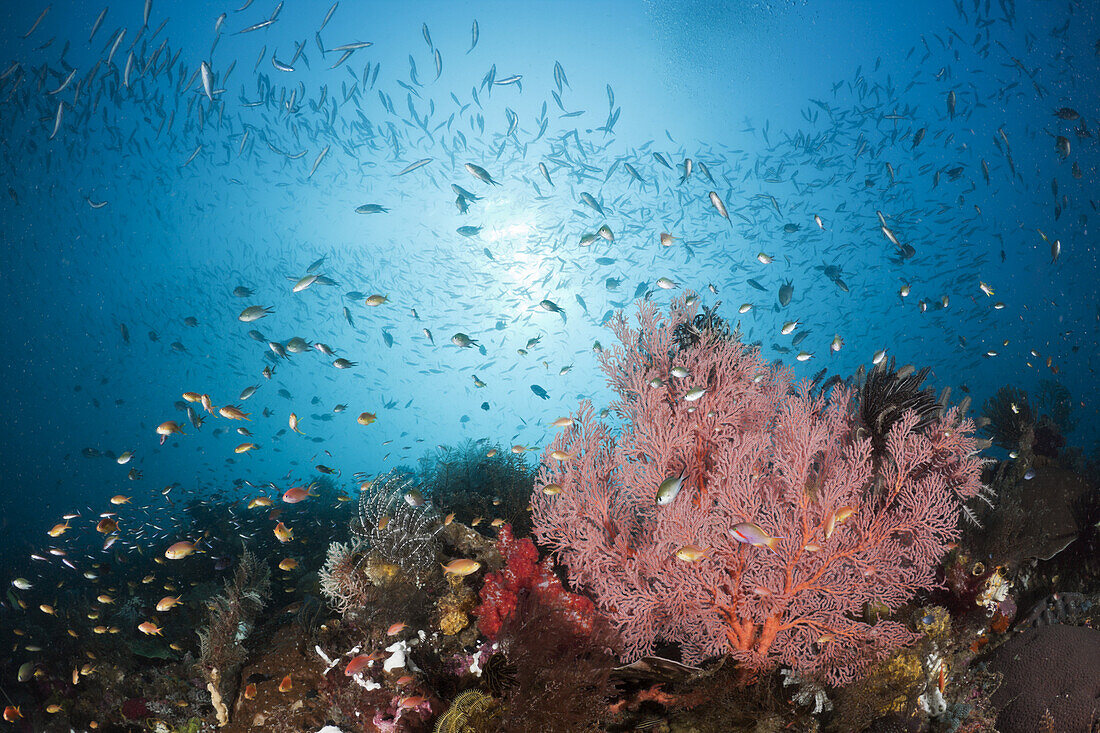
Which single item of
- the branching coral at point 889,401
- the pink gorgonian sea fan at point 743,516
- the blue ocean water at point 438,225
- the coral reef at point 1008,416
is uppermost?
the blue ocean water at point 438,225

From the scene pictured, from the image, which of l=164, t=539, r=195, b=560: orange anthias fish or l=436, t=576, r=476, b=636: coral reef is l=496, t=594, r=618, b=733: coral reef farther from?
l=164, t=539, r=195, b=560: orange anthias fish

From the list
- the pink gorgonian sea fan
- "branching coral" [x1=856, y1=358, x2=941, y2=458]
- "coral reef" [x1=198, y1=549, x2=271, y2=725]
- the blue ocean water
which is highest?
the blue ocean water

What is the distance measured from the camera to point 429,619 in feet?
14.6

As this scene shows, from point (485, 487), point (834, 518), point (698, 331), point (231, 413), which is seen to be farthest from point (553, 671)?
point (231, 413)

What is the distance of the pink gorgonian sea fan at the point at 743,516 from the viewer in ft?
10.6

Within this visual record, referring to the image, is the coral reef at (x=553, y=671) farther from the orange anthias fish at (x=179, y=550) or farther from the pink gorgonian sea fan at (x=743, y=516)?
the orange anthias fish at (x=179, y=550)

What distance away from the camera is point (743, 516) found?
10.4 ft

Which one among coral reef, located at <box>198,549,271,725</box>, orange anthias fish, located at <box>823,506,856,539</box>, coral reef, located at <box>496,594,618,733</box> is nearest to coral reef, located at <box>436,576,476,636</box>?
coral reef, located at <box>496,594,618,733</box>

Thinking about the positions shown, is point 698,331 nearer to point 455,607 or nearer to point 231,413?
point 455,607

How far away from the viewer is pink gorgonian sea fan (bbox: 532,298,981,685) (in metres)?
3.24

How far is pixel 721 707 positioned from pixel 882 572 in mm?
1613

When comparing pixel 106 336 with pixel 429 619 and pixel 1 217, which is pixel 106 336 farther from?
pixel 429 619

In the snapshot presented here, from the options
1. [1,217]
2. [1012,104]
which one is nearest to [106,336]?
[1,217]

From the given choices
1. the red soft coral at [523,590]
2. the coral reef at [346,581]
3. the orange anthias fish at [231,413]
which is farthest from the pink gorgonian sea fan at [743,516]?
the orange anthias fish at [231,413]
